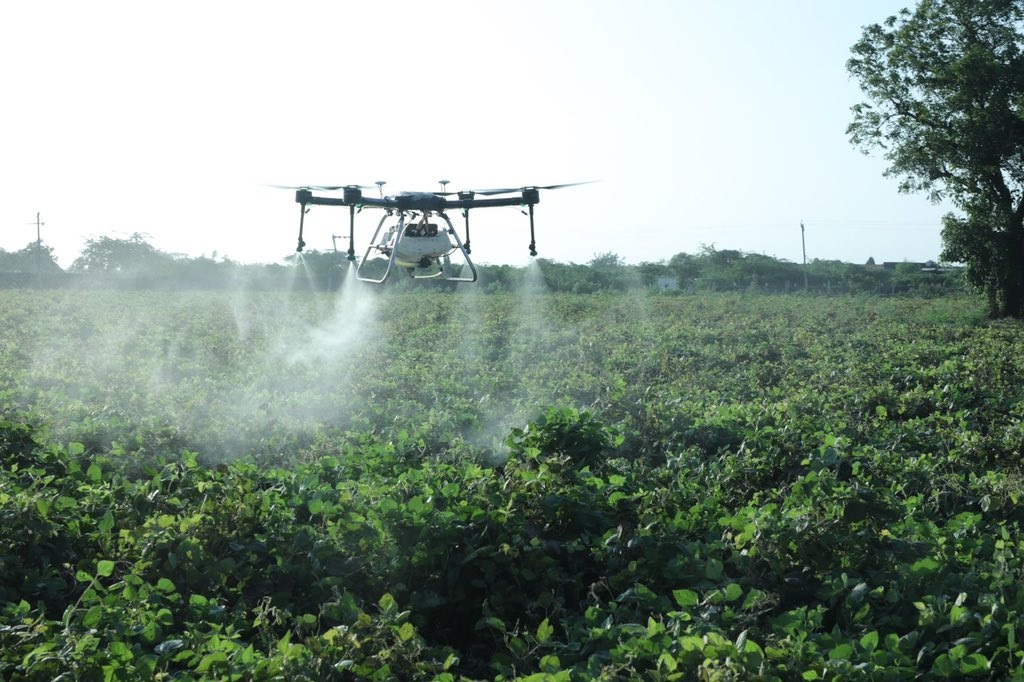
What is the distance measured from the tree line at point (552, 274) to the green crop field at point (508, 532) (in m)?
36.8

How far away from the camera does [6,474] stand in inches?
308

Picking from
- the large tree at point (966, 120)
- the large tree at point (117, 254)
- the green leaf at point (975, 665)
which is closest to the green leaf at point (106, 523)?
the green leaf at point (975, 665)

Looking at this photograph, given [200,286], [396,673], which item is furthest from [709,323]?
[200,286]

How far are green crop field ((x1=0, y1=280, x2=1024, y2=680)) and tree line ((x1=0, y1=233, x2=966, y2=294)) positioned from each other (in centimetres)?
3682

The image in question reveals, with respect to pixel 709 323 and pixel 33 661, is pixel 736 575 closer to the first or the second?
pixel 33 661

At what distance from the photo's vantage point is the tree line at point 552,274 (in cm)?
5325

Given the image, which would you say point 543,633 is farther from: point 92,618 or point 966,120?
point 966,120

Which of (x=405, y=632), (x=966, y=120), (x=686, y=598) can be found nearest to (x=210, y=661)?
(x=405, y=632)

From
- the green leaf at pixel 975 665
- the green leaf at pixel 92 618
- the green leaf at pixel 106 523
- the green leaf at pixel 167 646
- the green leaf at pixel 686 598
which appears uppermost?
the green leaf at pixel 106 523

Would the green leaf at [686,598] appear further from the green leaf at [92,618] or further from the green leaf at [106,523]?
the green leaf at [106,523]

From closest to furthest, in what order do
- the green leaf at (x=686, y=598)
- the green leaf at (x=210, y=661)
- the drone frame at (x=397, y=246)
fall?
the green leaf at (x=210, y=661) → the green leaf at (x=686, y=598) → the drone frame at (x=397, y=246)

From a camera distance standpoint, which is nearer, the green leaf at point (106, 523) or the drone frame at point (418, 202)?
the green leaf at point (106, 523)

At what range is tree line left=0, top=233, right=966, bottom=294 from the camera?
53.2 m

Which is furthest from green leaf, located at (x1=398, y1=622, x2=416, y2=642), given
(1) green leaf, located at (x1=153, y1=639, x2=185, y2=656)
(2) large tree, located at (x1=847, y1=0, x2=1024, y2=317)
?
(2) large tree, located at (x1=847, y1=0, x2=1024, y2=317)
